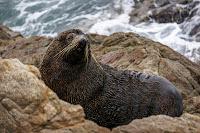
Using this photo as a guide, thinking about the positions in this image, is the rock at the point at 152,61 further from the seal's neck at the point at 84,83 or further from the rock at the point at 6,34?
the rock at the point at 6,34

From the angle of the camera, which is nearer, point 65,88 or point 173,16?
point 65,88

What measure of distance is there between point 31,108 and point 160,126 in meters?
1.45

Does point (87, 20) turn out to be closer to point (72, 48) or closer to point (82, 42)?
point (72, 48)

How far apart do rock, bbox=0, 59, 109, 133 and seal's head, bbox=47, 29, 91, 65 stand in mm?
1524

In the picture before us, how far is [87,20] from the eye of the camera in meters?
22.8

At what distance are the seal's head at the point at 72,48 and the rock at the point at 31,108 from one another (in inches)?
60.0

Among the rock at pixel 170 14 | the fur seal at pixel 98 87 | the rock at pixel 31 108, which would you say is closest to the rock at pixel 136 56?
the fur seal at pixel 98 87

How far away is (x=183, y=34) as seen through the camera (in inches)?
784

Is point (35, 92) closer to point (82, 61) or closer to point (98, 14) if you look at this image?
point (82, 61)

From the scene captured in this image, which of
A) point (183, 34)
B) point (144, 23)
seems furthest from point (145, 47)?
point (144, 23)

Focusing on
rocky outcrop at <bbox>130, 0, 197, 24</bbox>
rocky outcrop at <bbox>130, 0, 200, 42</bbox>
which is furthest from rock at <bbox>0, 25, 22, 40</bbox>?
rocky outcrop at <bbox>130, 0, 197, 24</bbox>

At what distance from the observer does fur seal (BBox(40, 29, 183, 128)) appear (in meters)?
7.69

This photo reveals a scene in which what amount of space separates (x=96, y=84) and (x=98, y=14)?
15761mm

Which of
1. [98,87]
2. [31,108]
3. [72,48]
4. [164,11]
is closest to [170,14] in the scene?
[164,11]
